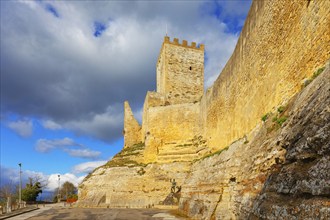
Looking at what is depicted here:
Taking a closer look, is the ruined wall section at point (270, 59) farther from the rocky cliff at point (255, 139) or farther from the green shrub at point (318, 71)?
the green shrub at point (318, 71)

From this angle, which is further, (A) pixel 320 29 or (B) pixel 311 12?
(B) pixel 311 12

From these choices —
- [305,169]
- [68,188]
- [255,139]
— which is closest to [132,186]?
[255,139]

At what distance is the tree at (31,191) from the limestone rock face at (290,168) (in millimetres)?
30664

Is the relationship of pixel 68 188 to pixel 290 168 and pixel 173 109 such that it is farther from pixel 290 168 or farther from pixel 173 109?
pixel 290 168

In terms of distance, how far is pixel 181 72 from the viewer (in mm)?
31938

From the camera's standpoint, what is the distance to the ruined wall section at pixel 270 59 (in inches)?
261

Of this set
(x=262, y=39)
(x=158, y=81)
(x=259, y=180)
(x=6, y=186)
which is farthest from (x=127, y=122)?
(x=259, y=180)

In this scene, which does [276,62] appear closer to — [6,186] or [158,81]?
[158,81]

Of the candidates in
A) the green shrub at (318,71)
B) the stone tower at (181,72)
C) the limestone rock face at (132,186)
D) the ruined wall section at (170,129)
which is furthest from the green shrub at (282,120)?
the stone tower at (181,72)

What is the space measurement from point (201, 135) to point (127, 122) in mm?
13382

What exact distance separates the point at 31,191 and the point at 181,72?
927 inches

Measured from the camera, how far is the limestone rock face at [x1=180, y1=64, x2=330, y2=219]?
3635 millimetres

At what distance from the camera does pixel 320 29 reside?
6312 mm

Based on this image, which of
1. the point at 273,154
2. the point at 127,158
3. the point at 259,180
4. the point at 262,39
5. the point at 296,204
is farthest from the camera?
the point at 127,158
